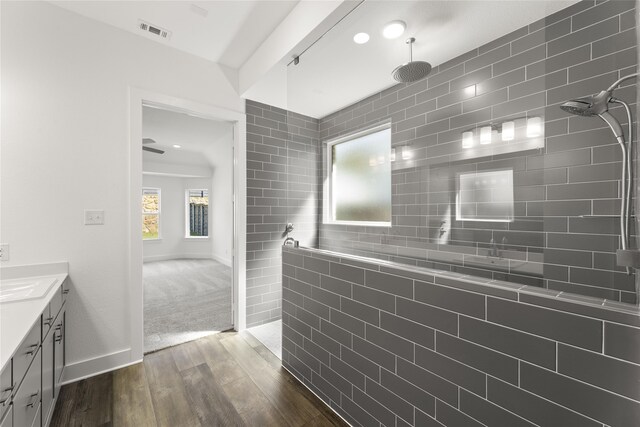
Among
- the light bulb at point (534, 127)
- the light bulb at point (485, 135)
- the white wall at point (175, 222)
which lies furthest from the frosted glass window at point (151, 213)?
the light bulb at point (534, 127)

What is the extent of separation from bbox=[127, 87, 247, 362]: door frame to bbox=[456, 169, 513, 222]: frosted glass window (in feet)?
6.94

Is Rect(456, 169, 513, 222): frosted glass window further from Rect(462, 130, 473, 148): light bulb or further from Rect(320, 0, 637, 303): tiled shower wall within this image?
Rect(462, 130, 473, 148): light bulb

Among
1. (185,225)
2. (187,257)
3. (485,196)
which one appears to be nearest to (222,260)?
(187,257)

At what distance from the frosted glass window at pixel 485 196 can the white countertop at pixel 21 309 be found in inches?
91.6

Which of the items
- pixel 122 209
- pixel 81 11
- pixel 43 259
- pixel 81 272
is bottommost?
pixel 81 272

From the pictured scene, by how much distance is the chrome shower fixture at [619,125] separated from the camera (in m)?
1.16

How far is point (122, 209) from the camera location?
2.21m

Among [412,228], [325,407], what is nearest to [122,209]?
[325,407]

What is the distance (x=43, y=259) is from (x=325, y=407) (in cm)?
227

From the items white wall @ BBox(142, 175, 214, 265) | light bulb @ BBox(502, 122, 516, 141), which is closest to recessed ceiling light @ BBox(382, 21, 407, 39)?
light bulb @ BBox(502, 122, 516, 141)

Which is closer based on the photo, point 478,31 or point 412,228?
point 478,31

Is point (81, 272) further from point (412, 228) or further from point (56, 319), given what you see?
point (412, 228)

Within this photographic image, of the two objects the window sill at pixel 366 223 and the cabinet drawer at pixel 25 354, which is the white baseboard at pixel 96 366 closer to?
the cabinet drawer at pixel 25 354

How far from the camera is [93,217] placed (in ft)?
6.84
